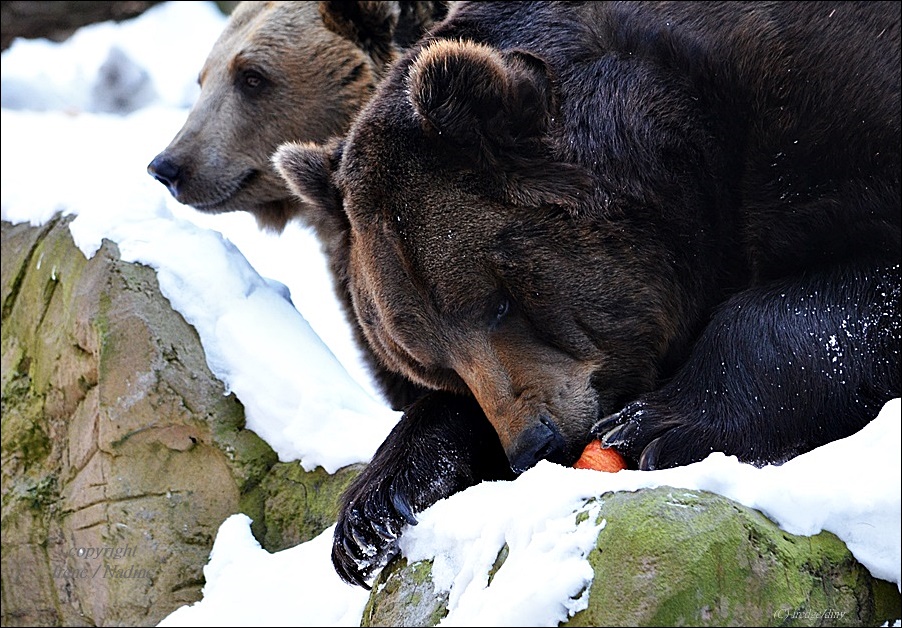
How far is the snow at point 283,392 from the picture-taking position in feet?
8.11

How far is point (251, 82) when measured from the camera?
6000 millimetres

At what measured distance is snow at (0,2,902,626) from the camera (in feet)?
8.11

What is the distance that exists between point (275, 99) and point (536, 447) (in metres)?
3.25

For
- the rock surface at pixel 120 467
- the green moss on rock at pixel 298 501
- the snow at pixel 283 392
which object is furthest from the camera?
the rock surface at pixel 120 467

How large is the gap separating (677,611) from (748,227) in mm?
1571

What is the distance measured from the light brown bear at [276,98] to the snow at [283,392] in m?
0.29

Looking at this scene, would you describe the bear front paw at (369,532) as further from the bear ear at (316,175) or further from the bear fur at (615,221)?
the bear ear at (316,175)

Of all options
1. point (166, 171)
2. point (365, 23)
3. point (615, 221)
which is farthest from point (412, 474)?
point (365, 23)

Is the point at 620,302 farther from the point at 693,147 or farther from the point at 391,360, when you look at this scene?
the point at 391,360

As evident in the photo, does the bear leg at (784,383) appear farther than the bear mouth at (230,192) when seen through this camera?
No

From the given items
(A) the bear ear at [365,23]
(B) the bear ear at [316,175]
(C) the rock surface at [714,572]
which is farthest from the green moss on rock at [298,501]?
(A) the bear ear at [365,23]

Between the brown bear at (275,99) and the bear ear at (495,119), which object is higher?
the bear ear at (495,119)

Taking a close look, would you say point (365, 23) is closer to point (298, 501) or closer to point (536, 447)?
point (298, 501)

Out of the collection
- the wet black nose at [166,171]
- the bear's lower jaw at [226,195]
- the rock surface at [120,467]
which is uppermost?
the wet black nose at [166,171]
